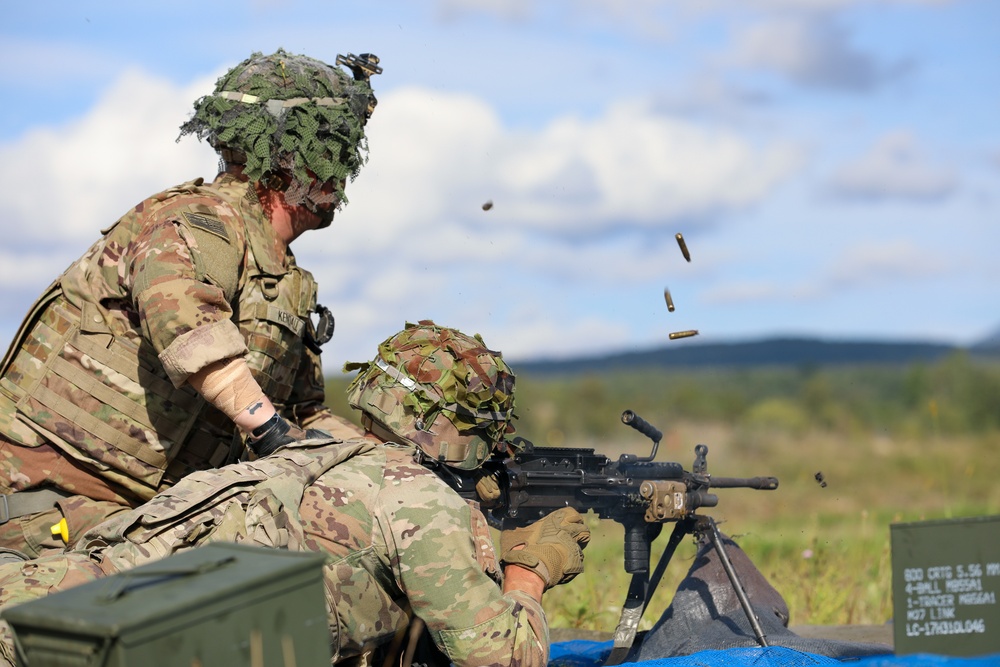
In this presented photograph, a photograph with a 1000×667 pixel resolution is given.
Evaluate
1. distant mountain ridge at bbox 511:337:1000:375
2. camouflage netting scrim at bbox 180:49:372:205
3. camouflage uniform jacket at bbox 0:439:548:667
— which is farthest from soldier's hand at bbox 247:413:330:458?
distant mountain ridge at bbox 511:337:1000:375

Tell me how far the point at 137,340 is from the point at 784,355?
112167 mm

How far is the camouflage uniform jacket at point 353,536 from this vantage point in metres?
3.83

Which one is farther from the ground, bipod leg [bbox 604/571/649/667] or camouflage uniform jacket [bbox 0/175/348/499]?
camouflage uniform jacket [bbox 0/175/348/499]

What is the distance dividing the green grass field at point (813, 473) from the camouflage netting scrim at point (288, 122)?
4.68ft

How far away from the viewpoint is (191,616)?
2553mm

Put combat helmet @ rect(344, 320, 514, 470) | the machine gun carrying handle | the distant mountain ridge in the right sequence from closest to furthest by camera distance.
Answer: combat helmet @ rect(344, 320, 514, 470), the machine gun carrying handle, the distant mountain ridge

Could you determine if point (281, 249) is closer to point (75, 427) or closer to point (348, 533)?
point (75, 427)

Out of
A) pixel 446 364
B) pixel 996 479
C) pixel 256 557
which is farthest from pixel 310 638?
pixel 996 479

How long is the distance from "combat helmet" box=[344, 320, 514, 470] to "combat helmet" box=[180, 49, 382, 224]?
1196mm

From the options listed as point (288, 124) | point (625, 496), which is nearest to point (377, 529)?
point (625, 496)

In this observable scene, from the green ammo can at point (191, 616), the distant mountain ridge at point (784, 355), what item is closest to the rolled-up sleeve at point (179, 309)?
the green ammo can at point (191, 616)

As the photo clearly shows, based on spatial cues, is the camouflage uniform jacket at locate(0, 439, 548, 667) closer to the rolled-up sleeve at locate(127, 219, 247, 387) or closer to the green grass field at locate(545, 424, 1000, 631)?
the rolled-up sleeve at locate(127, 219, 247, 387)

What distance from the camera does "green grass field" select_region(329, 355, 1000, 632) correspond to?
24.6ft

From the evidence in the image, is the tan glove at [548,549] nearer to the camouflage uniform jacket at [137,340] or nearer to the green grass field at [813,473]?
the green grass field at [813,473]
